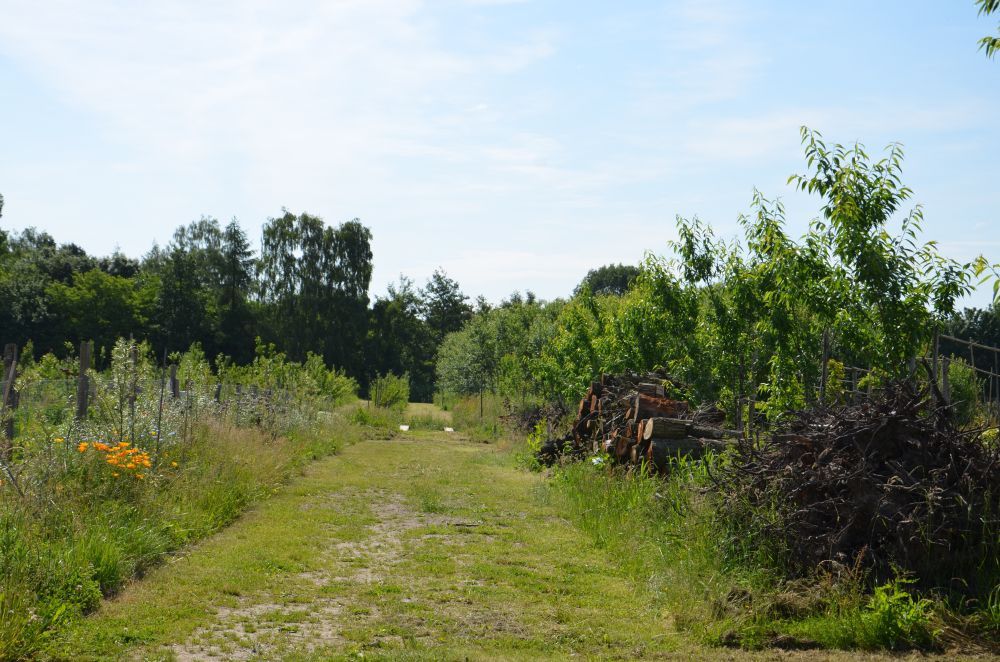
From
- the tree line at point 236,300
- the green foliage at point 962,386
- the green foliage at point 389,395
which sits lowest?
the green foliage at point 389,395

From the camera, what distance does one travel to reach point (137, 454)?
9.09m

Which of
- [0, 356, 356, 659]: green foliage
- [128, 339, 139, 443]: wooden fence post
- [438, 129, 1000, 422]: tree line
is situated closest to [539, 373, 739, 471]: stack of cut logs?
[438, 129, 1000, 422]: tree line

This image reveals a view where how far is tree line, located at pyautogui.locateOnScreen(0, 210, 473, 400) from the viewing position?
5562 centimetres

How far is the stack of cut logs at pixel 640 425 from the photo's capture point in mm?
11852

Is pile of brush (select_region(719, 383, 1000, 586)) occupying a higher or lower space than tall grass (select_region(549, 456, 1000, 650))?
higher

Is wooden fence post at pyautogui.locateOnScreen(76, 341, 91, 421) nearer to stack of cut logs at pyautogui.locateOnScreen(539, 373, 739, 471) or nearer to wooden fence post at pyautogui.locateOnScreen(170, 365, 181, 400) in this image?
wooden fence post at pyautogui.locateOnScreen(170, 365, 181, 400)

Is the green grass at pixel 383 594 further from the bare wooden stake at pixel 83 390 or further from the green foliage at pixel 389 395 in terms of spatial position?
the green foliage at pixel 389 395

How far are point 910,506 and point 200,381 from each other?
14.4 meters

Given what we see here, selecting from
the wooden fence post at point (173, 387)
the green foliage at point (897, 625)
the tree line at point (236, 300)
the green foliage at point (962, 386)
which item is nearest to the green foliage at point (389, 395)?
the tree line at point (236, 300)

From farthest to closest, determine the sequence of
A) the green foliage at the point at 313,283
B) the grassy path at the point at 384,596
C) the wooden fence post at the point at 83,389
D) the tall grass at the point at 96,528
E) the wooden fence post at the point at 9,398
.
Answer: the green foliage at the point at 313,283
the wooden fence post at the point at 83,389
the wooden fence post at the point at 9,398
the grassy path at the point at 384,596
the tall grass at the point at 96,528

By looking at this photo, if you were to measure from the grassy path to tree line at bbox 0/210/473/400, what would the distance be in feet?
152

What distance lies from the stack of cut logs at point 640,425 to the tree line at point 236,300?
41899 millimetres

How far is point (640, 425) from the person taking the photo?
1254 centimetres

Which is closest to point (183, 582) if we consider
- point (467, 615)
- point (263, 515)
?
point (467, 615)
